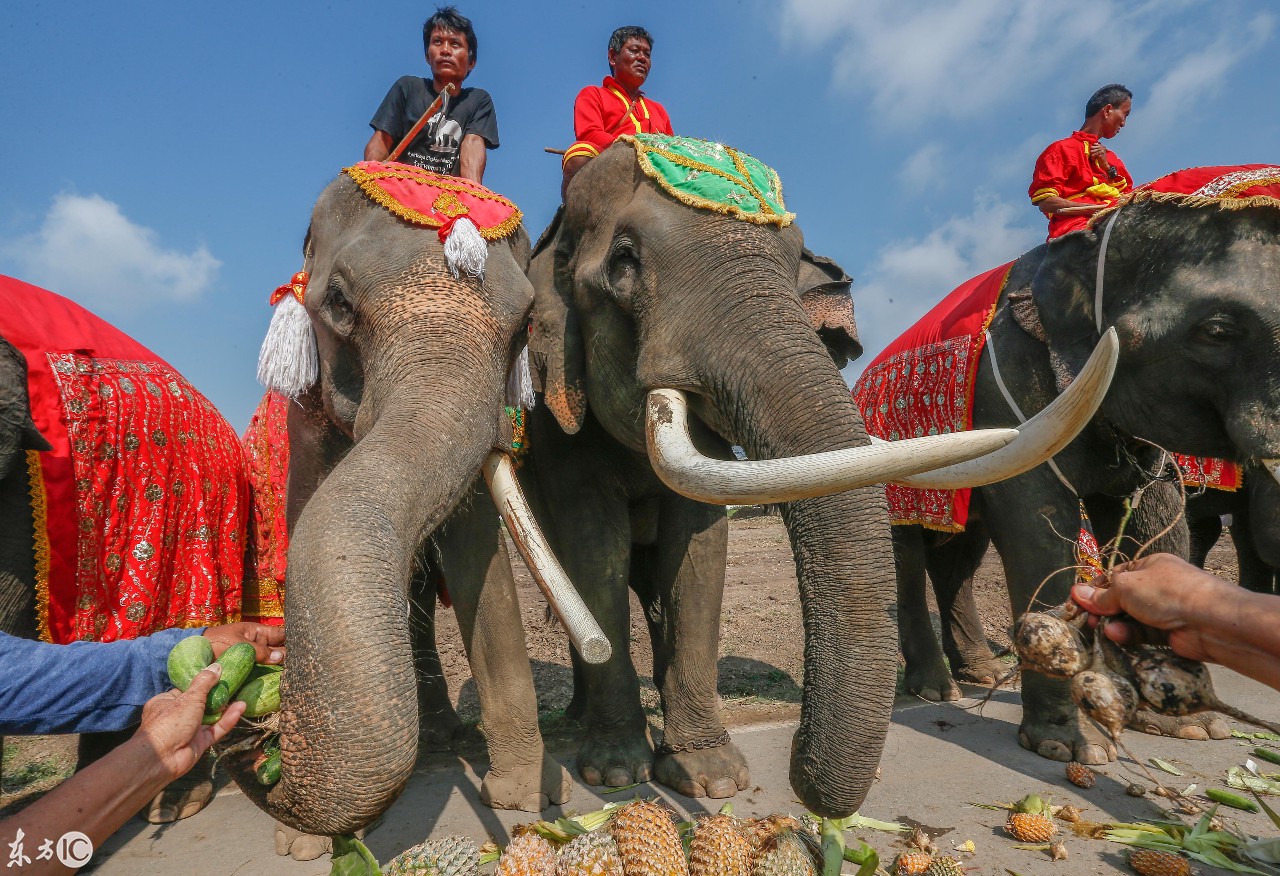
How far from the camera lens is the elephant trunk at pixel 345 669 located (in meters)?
1.53

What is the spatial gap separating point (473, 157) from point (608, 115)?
0.76m

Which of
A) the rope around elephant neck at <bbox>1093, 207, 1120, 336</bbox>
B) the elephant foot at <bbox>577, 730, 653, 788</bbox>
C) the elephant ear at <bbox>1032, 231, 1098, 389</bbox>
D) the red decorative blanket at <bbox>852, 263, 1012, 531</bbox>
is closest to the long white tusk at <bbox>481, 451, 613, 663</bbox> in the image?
the elephant foot at <bbox>577, 730, 653, 788</bbox>

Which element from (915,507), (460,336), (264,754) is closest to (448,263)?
(460,336)

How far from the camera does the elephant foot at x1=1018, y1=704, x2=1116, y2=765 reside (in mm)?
3486

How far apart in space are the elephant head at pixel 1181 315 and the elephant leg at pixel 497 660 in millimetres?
2746

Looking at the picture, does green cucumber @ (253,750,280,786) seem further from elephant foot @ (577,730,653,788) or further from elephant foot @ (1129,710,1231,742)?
elephant foot @ (1129,710,1231,742)

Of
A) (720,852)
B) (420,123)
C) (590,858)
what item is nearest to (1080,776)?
(720,852)

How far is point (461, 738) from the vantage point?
4160 millimetres

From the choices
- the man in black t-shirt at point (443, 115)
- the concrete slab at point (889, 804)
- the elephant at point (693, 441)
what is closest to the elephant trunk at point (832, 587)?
the elephant at point (693, 441)

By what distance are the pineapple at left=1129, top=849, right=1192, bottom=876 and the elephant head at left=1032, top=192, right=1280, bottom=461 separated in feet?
5.57

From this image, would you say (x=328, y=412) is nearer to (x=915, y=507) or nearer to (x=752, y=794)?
(x=752, y=794)

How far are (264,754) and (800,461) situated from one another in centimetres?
141

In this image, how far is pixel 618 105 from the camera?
4.21m

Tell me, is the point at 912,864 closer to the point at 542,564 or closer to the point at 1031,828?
the point at 1031,828
